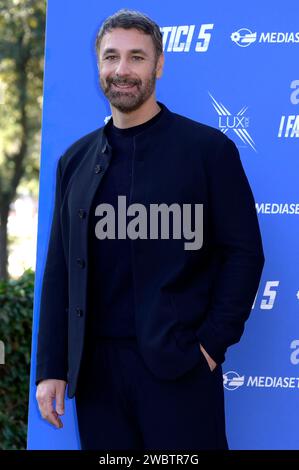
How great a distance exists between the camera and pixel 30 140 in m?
16.7

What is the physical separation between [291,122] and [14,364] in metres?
2.64

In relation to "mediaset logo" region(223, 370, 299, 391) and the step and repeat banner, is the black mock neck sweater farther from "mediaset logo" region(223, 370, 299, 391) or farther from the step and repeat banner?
"mediaset logo" region(223, 370, 299, 391)

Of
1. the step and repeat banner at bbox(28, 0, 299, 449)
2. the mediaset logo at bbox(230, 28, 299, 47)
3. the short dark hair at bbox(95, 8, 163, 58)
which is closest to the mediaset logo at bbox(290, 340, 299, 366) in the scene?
the step and repeat banner at bbox(28, 0, 299, 449)

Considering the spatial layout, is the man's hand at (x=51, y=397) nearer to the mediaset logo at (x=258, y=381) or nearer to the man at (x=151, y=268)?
the man at (x=151, y=268)

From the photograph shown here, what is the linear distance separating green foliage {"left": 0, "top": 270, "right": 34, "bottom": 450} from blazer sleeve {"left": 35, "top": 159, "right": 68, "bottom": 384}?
2189 mm

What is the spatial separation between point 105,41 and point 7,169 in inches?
559

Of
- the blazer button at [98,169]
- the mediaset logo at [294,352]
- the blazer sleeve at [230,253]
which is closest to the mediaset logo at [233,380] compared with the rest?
the mediaset logo at [294,352]

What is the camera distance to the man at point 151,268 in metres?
2.87

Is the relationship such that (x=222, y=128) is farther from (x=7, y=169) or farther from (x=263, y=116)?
(x=7, y=169)

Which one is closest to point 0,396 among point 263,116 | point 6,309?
point 6,309

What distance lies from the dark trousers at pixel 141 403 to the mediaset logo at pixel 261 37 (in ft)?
4.89

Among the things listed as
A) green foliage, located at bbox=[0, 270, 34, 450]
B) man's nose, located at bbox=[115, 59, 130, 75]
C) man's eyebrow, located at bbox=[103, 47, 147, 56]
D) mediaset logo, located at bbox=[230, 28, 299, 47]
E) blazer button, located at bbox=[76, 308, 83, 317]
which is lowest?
green foliage, located at bbox=[0, 270, 34, 450]

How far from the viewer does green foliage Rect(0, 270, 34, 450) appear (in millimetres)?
5383

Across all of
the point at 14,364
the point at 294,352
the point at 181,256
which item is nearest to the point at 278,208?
the point at 294,352
